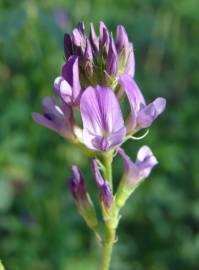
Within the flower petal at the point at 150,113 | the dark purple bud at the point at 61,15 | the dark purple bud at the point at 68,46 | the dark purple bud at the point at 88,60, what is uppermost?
the dark purple bud at the point at 68,46

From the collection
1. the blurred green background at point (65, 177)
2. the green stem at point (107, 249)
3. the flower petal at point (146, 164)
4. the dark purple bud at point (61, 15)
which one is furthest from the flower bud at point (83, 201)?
the dark purple bud at point (61, 15)

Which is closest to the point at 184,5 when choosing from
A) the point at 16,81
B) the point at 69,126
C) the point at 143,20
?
the point at 143,20

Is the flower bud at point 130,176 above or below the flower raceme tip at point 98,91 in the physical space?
below

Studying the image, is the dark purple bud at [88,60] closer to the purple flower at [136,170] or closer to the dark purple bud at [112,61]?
the dark purple bud at [112,61]

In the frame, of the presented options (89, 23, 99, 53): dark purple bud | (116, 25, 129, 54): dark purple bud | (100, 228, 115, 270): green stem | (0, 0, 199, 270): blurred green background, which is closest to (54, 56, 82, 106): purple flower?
(89, 23, 99, 53): dark purple bud

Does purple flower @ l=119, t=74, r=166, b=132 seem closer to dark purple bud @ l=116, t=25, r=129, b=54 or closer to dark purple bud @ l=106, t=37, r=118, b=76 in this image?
dark purple bud @ l=106, t=37, r=118, b=76

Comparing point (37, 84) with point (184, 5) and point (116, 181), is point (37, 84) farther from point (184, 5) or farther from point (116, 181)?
point (184, 5)
